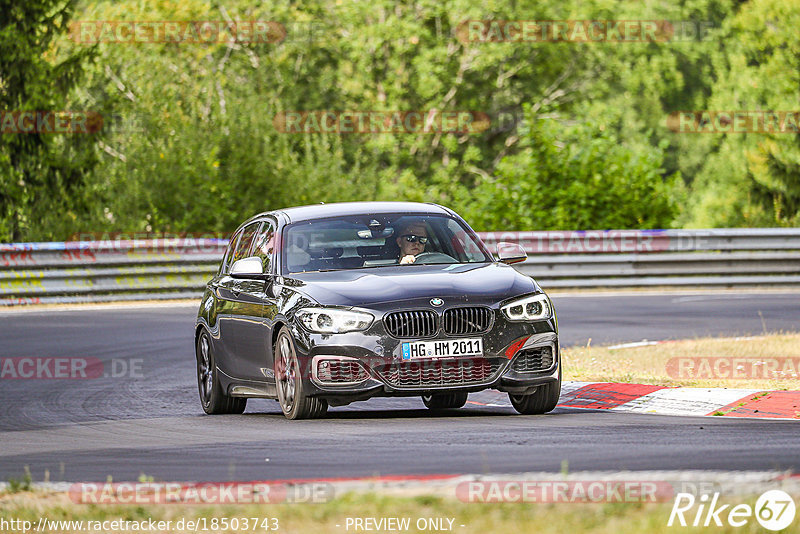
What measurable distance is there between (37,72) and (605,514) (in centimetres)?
2748

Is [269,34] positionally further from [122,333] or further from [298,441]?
[298,441]

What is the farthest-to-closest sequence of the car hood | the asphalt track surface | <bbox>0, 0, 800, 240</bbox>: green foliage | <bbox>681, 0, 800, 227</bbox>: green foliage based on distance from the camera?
1. <bbox>681, 0, 800, 227</bbox>: green foliage
2. <bbox>0, 0, 800, 240</bbox>: green foliage
3. the car hood
4. the asphalt track surface

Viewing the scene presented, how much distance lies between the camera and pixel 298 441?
9461 millimetres

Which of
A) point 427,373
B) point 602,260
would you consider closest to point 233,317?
point 427,373

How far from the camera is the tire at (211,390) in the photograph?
12391 mm

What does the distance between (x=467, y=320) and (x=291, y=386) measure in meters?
1.39

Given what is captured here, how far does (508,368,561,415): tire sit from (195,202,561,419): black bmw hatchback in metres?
0.01

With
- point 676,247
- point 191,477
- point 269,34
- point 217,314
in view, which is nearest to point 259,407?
point 217,314

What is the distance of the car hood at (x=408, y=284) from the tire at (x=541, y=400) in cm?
73

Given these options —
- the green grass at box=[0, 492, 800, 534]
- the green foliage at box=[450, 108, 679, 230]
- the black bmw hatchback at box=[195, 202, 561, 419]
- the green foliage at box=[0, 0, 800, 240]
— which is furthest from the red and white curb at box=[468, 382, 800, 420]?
the green foliage at box=[0, 0, 800, 240]

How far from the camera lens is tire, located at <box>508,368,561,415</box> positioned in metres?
10.9

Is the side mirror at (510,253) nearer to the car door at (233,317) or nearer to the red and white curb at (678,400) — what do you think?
the red and white curb at (678,400)

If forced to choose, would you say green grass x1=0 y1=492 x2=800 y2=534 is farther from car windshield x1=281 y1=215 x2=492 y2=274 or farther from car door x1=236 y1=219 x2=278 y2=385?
car windshield x1=281 y1=215 x2=492 y2=274

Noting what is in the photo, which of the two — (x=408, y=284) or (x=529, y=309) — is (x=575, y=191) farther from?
(x=408, y=284)
